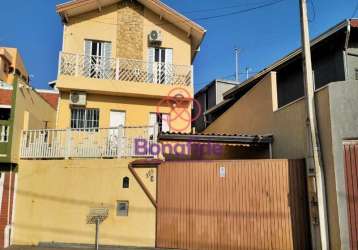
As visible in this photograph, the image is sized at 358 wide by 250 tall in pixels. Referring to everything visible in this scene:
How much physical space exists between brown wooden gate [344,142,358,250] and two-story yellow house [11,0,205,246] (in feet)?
17.1

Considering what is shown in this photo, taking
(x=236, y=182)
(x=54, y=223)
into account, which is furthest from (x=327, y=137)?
(x=54, y=223)

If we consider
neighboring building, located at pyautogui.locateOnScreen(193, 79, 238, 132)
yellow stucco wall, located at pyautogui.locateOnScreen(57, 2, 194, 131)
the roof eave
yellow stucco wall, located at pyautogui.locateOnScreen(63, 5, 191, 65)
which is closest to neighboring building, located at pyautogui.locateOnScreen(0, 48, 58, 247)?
yellow stucco wall, located at pyautogui.locateOnScreen(57, 2, 194, 131)

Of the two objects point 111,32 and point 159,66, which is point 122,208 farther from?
point 111,32

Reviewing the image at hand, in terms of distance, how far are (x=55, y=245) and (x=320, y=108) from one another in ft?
27.8

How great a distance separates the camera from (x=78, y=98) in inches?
568

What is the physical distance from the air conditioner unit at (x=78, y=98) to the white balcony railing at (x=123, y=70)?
0.83 metres

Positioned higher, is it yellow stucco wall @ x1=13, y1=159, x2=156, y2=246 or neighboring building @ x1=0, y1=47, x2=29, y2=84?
neighboring building @ x1=0, y1=47, x2=29, y2=84

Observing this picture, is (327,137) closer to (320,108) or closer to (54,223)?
(320,108)

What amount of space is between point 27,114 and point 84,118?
3.04 m

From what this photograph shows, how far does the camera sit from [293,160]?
9.46m

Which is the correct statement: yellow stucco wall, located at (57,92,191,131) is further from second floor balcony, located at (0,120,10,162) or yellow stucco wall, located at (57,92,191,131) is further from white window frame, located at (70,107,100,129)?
second floor balcony, located at (0,120,10,162)

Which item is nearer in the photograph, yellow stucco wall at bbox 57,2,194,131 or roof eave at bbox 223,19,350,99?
roof eave at bbox 223,19,350,99

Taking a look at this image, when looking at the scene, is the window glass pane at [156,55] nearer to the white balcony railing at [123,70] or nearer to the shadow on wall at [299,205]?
the white balcony railing at [123,70]

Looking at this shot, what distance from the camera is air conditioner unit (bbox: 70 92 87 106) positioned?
14375mm
